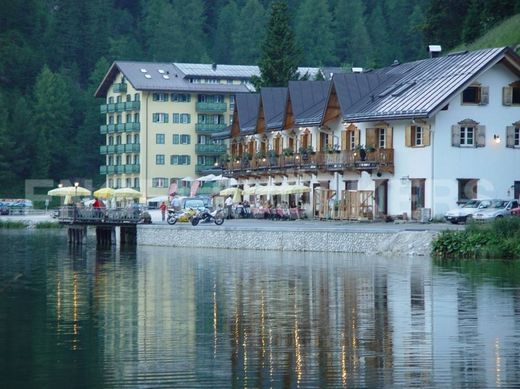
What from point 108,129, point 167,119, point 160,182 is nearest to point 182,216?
point 167,119

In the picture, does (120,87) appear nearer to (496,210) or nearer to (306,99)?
(306,99)

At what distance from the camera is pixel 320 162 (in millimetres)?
79750

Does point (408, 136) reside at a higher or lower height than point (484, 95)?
lower

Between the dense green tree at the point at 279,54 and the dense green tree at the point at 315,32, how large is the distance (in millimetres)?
64771

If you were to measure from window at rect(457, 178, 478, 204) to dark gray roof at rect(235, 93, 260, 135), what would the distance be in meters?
26.3

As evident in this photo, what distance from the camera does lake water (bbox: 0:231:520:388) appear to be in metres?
23.2

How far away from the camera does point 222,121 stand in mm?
137750

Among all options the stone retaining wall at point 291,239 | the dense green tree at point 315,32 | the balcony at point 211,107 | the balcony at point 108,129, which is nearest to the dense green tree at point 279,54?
the balcony at point 211,107

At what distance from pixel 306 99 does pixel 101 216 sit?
1734 centimetres

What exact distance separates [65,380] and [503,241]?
30868mm

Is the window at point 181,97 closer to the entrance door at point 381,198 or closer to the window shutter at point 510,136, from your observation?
the entrance door at point 381,198

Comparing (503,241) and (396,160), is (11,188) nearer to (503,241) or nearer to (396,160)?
(396,160)

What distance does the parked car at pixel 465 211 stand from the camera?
6538 cm

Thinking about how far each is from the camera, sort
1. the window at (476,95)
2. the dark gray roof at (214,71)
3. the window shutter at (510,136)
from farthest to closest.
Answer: the dark gray roof at (214,71)
the window shutter at (510,136)
the window at (476,95)
